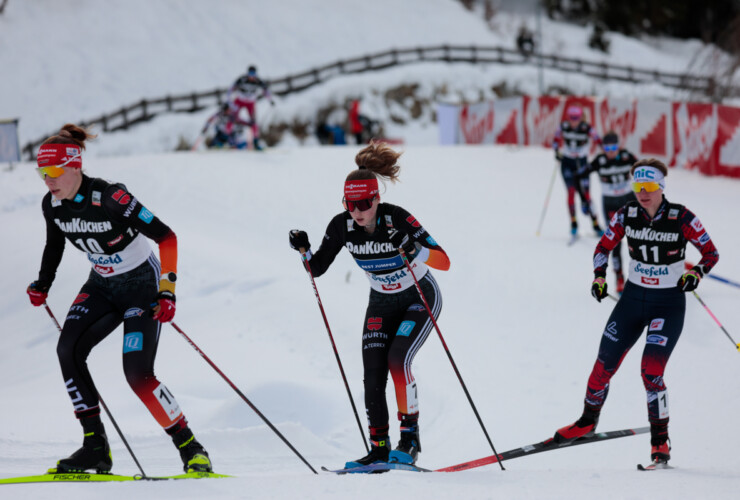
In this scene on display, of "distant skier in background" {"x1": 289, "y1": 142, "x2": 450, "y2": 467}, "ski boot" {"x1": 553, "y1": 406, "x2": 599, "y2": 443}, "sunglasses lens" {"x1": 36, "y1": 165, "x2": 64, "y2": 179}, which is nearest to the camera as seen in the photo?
"sunglasses lens" {"x1": 36, "y1": 165, "x2": 64, "y2": 179}

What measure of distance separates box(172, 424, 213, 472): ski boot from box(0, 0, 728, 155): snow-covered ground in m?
22.4

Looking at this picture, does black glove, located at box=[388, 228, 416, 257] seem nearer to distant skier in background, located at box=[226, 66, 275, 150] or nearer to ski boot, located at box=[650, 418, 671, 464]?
ski boot, located at box=[650, 418, 671, 464]

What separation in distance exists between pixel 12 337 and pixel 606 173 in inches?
316

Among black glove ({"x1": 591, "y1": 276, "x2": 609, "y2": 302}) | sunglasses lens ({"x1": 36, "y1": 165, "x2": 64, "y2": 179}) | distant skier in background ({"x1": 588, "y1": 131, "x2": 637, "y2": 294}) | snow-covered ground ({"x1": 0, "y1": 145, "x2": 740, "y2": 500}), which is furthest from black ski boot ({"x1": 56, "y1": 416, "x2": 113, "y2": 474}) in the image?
distant skier in background ({"x1": 588, "y1": 131, "x2": 637, "y2": 294})

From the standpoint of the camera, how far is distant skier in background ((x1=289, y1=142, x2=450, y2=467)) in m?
4.91

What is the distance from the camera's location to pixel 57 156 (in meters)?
4.55

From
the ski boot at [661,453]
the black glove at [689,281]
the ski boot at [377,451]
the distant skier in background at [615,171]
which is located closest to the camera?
the ski boot at [377,451]

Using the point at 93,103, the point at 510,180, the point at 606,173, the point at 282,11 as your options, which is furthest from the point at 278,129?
the point at 606,173

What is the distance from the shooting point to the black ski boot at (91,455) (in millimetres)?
4625

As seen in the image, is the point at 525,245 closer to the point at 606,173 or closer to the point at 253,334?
the point at 606,173

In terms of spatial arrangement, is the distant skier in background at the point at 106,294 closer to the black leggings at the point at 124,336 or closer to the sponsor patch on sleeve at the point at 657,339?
the black leggings at the point at 124,336

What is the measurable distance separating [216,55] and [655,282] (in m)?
31.1

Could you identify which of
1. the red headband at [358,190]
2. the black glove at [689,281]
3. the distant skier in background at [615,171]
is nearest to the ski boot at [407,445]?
the red headband at [358,190]

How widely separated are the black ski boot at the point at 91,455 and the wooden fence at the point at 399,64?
2122cm
